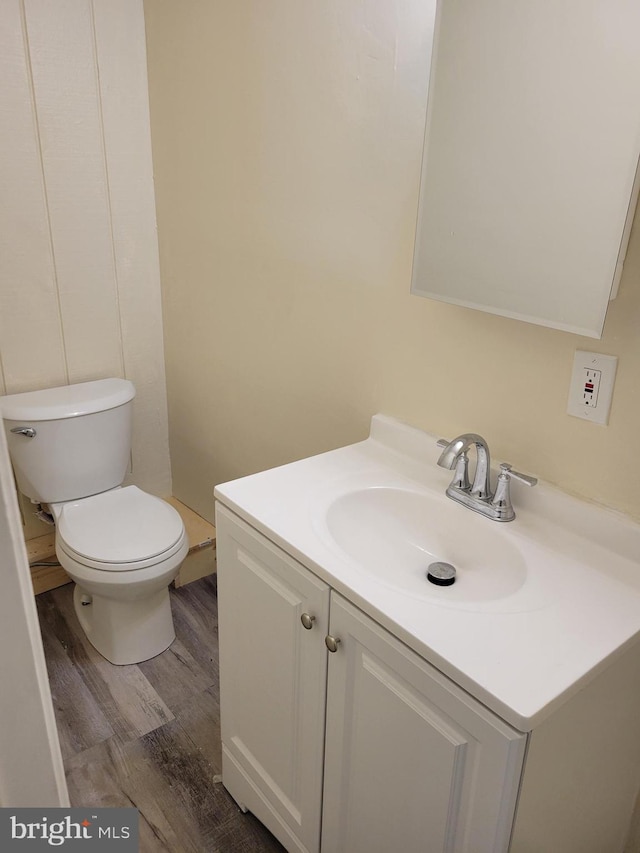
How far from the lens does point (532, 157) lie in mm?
1161

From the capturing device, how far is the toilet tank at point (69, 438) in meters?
2.07

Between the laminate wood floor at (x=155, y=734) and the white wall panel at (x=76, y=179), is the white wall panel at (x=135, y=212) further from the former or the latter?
the laminate wood floor at (x=155, y=734)

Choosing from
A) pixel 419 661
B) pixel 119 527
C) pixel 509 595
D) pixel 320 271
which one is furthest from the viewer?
pixel 119 527

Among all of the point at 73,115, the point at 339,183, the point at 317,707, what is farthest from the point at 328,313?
the point at 73,115

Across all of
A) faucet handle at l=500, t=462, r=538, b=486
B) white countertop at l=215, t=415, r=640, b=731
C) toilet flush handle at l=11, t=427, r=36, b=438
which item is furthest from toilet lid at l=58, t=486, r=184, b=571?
faucet handle at l=500, t=462, r=538, b=486

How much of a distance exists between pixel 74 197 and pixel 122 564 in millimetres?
1200

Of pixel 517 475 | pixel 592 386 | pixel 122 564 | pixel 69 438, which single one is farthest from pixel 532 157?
pixel 69 438

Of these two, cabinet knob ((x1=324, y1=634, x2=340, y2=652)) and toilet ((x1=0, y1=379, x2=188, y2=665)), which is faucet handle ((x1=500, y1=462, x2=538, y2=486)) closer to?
cabinet knob ((x1=324, y1=634, x2=340, y2=652))

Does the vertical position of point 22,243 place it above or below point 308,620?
above

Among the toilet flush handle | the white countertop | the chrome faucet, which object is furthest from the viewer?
the toilet flush handle

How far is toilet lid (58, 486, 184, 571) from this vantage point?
193 cm

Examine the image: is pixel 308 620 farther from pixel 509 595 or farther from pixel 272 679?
pixel 509 595

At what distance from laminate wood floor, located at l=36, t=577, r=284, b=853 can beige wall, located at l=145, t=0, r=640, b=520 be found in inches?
25.7

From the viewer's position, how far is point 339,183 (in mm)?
1615
